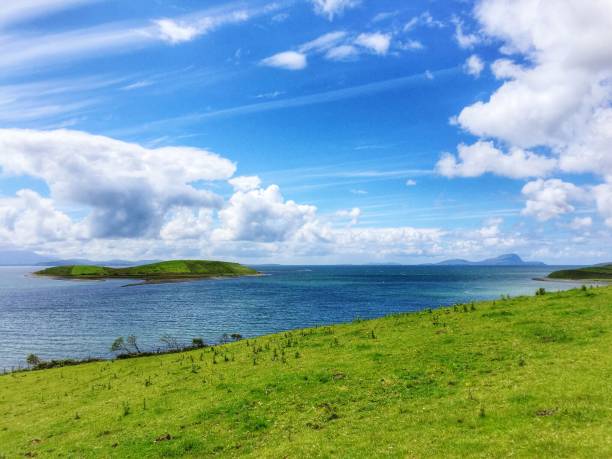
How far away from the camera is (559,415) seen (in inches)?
615

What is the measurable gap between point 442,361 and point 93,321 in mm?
100265

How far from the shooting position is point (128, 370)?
41312 mm

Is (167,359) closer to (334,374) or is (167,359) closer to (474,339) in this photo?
(334,374)

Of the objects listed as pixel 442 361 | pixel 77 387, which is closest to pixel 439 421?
pixel 442 361

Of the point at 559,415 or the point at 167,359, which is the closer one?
the point at 559,415

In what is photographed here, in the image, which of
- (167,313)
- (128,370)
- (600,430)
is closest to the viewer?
(600,430)

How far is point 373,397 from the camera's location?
71.7ft

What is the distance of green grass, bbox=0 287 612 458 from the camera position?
15781 millimetres

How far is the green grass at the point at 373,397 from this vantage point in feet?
51.8

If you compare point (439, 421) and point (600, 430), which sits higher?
point (600, 430)

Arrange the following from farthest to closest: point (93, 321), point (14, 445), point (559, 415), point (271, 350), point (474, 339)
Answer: point (93, 321) < point (271, 350) < point (474, 339) < point (14, 445) < point (559, 415)

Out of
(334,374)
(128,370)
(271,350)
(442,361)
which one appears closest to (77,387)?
(128,370)

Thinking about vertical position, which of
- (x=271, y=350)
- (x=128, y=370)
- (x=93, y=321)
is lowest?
(x=93, y=321)

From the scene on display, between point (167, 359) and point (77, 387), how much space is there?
32.0 feet
